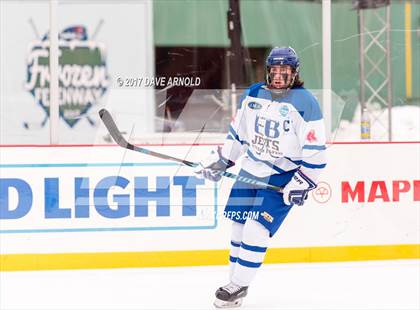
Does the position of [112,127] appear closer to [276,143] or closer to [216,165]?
[216,165]

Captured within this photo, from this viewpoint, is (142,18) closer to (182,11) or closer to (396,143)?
(182,11)

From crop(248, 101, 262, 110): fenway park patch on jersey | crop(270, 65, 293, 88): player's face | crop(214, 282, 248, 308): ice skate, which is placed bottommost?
crop(214, 282, 248, 308): ice skate

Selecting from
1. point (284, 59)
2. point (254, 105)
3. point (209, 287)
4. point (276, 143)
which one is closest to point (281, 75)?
point (284, 59)

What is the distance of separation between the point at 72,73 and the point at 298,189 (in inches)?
78.5

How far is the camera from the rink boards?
4.55m

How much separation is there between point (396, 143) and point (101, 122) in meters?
1.53

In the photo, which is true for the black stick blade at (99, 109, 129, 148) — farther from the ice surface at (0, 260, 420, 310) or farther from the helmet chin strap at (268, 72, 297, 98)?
the helmet chin strap at (268, 72, 297, 98)

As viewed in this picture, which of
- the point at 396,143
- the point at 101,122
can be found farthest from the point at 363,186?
the point at 101,122

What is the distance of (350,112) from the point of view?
4.87 m

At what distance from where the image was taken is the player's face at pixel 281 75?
3.89 meters

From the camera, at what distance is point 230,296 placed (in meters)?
3.86

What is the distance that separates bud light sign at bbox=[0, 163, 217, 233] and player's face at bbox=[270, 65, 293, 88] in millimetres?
910

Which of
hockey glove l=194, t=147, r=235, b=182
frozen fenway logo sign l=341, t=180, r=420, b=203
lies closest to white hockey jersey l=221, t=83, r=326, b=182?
hockey glove l=194, t=147, r=235, b=182

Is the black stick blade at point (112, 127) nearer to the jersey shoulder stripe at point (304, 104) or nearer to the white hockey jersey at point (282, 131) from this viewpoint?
the white hockey jersey at point (282, 131)
